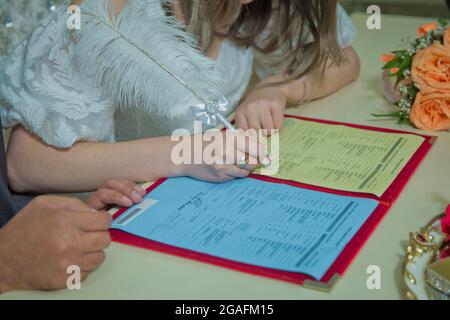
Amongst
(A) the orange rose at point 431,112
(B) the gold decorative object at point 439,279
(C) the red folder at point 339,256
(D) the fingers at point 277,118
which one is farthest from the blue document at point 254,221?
(A) the orange rose at point 431,112

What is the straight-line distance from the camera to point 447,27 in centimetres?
139

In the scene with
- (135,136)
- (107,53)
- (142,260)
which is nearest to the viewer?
(142,260)

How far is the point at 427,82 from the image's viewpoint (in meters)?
1.34

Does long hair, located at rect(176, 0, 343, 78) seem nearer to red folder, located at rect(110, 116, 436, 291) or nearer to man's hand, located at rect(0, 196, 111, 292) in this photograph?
red folder, located at rect(110, 116, 436, 291)

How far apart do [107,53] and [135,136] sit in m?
0.37

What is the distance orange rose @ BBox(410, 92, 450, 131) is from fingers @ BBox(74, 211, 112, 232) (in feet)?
2.35

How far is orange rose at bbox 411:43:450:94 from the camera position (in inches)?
52.3

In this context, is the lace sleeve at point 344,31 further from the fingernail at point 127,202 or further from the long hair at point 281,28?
the fingernail at point 127,202

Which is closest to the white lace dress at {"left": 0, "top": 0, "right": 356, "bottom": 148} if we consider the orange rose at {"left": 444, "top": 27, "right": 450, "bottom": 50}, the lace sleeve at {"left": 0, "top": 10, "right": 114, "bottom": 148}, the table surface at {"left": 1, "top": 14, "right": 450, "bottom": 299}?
the lace sleeve at {"left": 0, "top": 10, "right": 114, "bottom": 148}

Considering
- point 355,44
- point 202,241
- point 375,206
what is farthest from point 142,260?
point 355,44

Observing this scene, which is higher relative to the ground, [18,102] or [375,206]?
[18,102]

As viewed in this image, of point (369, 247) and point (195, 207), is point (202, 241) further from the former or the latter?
point (369, 247)

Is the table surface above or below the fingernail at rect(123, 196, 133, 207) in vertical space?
below
